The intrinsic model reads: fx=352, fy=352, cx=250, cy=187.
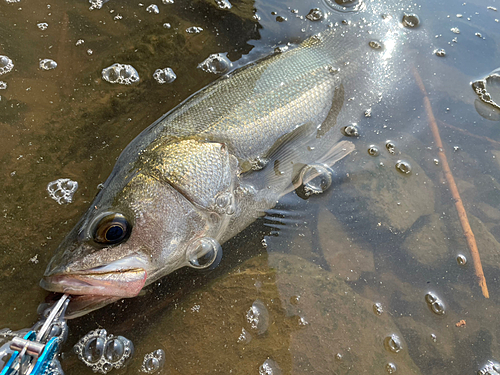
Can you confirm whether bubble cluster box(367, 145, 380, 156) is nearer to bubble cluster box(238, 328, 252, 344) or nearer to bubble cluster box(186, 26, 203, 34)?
bubble cluster box(238, 328, 252, 344)

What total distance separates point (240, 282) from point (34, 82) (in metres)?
2.33

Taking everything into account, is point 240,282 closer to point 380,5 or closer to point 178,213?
point 178,213

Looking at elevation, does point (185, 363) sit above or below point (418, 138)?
below

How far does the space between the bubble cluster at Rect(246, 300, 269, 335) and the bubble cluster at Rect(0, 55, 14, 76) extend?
272cm

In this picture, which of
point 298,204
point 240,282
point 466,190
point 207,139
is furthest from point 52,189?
point 466,190

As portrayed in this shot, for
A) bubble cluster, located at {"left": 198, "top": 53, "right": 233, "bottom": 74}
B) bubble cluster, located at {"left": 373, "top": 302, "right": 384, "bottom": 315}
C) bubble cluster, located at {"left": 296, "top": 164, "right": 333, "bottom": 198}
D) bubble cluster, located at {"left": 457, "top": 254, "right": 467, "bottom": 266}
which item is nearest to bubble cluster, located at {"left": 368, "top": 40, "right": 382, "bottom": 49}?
bubble cluster, located at {"left": 198, "top": 53, "right": 233, "bottom": 74}

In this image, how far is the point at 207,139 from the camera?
8.02 ft

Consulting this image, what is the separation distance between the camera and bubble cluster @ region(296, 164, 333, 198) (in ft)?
8.75

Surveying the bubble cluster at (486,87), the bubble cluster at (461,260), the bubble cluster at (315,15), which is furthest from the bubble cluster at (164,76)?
the bubble cluster at (486,87)

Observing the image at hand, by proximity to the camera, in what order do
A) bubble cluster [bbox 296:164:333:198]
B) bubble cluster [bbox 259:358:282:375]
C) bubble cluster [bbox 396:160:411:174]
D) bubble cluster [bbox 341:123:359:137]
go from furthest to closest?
bubble cluster [bbox 341:123:359:137], bubble cluster [bbox 396:160:411:174], bubble cluster [bbox 296:164:333:198], bubble cluster [bbox 259:358:282:375]

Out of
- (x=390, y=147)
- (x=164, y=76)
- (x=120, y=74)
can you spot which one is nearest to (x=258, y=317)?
(x=390, y=147)

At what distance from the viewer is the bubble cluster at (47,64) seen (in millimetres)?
2971

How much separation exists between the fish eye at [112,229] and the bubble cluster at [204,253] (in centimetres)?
43

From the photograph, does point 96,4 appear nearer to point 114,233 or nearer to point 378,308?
point 114,233
